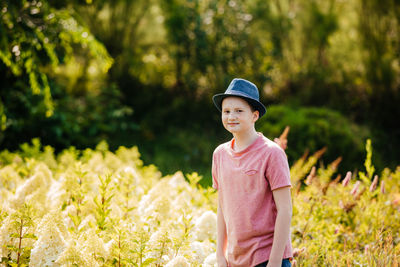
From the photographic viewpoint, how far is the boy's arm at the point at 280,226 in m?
1.80

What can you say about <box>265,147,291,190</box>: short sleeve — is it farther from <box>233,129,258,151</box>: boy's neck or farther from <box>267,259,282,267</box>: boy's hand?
<box>267,259,282,267</box>: boy's hand

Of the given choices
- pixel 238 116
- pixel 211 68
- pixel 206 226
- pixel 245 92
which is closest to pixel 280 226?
pixel 238 116

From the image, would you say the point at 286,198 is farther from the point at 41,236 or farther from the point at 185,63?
the point at 185,63

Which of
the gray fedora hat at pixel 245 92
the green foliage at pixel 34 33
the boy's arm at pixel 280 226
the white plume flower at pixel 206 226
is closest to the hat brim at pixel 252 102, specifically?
the gray fedora hat at pixel 245 92

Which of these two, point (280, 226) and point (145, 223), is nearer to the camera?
point (280, 226)

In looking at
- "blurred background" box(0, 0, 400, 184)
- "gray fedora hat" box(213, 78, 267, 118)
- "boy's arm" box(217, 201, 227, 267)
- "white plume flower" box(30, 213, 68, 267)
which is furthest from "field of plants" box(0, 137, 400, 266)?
"blurred background" box(0, 0, 400, 184)

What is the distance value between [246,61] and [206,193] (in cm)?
558

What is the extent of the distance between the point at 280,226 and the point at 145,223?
2.67 feet

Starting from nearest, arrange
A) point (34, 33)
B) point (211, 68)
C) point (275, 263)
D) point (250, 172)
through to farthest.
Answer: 1. point (275, 263)
2. point (250, 172)
3. point (34, 33)
4. point (211, 68)

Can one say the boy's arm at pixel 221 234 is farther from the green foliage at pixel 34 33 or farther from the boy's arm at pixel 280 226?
the green foliage at pixel 34 33

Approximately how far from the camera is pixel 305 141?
5980mm

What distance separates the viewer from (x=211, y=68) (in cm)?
876

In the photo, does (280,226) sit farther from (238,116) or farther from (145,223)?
(145,223)

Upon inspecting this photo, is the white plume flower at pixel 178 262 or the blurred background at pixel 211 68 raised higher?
the blurred background at pixel 211 68
